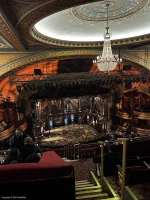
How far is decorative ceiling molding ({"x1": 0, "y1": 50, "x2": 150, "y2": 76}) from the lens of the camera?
8460 millimetres

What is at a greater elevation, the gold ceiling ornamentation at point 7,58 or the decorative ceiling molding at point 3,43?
the decorative ceiling molding at point 3,43

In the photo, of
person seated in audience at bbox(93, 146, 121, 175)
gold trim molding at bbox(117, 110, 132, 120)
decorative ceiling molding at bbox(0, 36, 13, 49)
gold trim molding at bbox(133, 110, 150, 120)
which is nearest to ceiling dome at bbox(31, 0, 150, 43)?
decorative ceiling molding at bbox(0, 36, 13, 49)

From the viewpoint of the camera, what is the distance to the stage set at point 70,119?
12.0 metres

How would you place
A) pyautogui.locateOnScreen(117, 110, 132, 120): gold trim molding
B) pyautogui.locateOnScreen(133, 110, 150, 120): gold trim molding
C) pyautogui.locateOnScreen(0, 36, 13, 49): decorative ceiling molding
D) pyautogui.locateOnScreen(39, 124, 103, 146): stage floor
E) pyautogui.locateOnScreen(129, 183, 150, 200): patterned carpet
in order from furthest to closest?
pyautogui.locateOnScreen(117, 110, 132, 120): gold trim molding
pyautogui.locateOnScreen(133, 110, 150, 120): gold trim molding
pyautogui.locateOnScreen(39, 124, 103, 146): stage floor
pyautogui.locateOnScreen(0, 36, 13, 49): decorative ceiling molding
pyautogui.locateOnScreen(129, 183, 150, 200): patterned carpet

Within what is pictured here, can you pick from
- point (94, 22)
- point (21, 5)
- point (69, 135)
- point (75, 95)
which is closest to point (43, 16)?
point (21, 5)

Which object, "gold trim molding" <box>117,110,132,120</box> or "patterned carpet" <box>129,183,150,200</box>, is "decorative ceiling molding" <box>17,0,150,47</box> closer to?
"patterned carpet" <box>129,183,150,200</box>

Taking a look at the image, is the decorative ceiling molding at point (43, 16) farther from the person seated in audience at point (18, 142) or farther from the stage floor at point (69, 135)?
the stage floor at point (69, 135)

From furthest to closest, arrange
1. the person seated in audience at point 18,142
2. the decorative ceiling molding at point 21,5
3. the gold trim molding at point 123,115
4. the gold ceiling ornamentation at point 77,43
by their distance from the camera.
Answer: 1. the gold trim molding at point 123,115
2. the gold ceiling ornamentation at point 77,43
3. the person seated in audience at point 18,142
4. the decorative ceiling molding at point 21,5

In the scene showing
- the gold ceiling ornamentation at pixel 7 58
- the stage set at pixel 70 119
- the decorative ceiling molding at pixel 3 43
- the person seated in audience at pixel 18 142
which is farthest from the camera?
the stage set at pixel 70 119

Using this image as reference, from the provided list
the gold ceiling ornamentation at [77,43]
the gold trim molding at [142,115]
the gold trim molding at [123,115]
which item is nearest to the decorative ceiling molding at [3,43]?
the gold ceiling ornamentation at [77,43]

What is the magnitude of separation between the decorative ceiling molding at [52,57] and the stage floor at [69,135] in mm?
4736

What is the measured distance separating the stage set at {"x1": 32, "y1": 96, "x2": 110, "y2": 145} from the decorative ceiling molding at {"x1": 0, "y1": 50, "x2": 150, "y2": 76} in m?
3.82

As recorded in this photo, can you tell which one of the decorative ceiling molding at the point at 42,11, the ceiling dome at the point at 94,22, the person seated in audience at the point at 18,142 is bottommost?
the person seated in audience at the point at 18,142

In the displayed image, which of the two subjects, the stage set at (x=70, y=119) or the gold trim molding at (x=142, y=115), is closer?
the stage set at (x=70, y=119)
